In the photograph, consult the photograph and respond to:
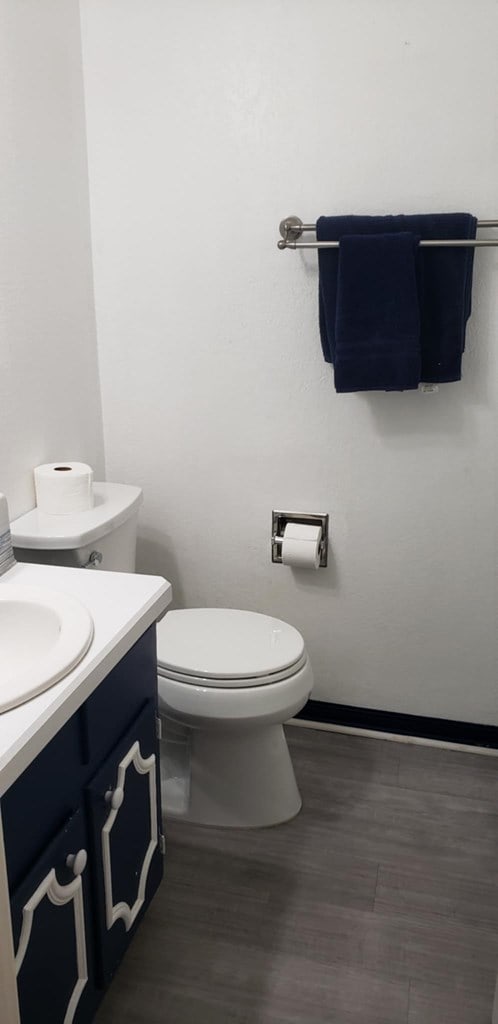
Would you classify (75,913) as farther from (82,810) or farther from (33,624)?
(33,624)

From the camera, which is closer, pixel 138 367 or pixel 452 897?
pixel 452 897

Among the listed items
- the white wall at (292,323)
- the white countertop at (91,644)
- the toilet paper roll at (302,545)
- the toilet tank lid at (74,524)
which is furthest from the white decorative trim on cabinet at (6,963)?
the white wall at (292,323)

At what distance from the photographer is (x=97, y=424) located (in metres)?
2.38

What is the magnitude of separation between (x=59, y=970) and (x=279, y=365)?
1.51 m

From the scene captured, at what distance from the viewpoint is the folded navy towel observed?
77.0 inches

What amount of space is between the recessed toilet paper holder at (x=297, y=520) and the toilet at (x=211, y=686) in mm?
274

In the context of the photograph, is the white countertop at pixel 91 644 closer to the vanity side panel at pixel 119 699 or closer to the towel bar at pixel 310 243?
the vanity side panel at pixel 119 699

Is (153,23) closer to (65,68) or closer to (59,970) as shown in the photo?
(65,68)

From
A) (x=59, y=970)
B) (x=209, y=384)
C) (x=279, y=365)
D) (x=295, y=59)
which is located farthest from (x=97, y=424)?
(x=59, y=970)

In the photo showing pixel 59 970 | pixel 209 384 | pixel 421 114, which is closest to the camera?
pixel 59 970

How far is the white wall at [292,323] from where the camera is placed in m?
1.98

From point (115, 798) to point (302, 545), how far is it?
104 cm

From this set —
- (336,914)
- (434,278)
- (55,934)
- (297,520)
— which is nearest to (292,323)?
(434,278)

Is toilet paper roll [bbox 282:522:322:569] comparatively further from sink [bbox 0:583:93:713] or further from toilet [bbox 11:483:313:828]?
sink [bbox 0:583:93:713]
